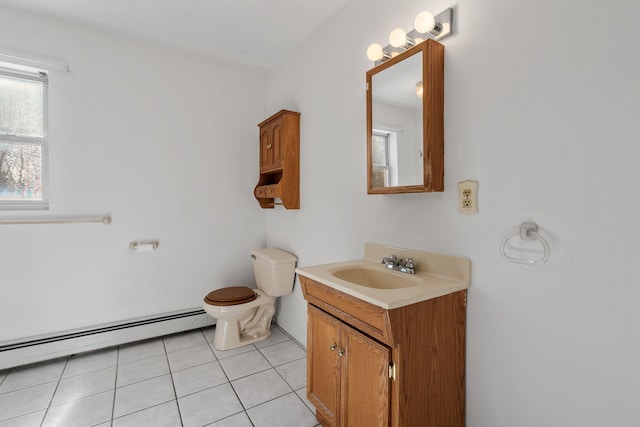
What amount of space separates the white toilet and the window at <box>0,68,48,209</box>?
150 centimetres

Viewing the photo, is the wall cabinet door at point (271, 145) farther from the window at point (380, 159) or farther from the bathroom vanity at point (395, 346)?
the bathroom vanity at point (395, 346)

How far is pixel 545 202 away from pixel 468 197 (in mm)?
274

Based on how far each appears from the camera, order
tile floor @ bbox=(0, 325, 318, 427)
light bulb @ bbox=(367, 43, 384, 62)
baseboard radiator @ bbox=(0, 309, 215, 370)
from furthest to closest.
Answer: baseboard radiator @ bbox=(0, 309, 215, 370)
tile floor @ bbox=(0, 325, 318, 427)
light bulb @ bbox=(367, 43, 384, 62)

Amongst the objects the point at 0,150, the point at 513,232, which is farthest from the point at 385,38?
the point at 0,150

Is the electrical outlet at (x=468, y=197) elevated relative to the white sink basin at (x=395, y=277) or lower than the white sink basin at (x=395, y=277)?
elevated

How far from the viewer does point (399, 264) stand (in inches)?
58.8

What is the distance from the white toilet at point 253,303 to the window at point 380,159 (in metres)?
1.19

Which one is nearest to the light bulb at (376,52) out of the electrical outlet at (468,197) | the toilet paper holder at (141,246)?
the electrical outlet at (468,197)

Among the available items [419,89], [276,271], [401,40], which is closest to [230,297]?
[276,271]

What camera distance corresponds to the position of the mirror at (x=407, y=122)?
129 cm

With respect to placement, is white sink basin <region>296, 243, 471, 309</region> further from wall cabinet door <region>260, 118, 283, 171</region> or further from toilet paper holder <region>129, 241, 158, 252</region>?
→ toilet paper holder <region>129, 241, 158, 252</region>

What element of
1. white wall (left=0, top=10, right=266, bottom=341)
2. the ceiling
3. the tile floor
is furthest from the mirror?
white wall (left=0, top=10, right=266, bottom=341)

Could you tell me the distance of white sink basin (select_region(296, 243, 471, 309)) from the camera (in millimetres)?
1125

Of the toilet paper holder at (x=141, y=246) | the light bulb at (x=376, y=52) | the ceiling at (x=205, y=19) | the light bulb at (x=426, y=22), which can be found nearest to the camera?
the light bulb at (x=426, y=22)
